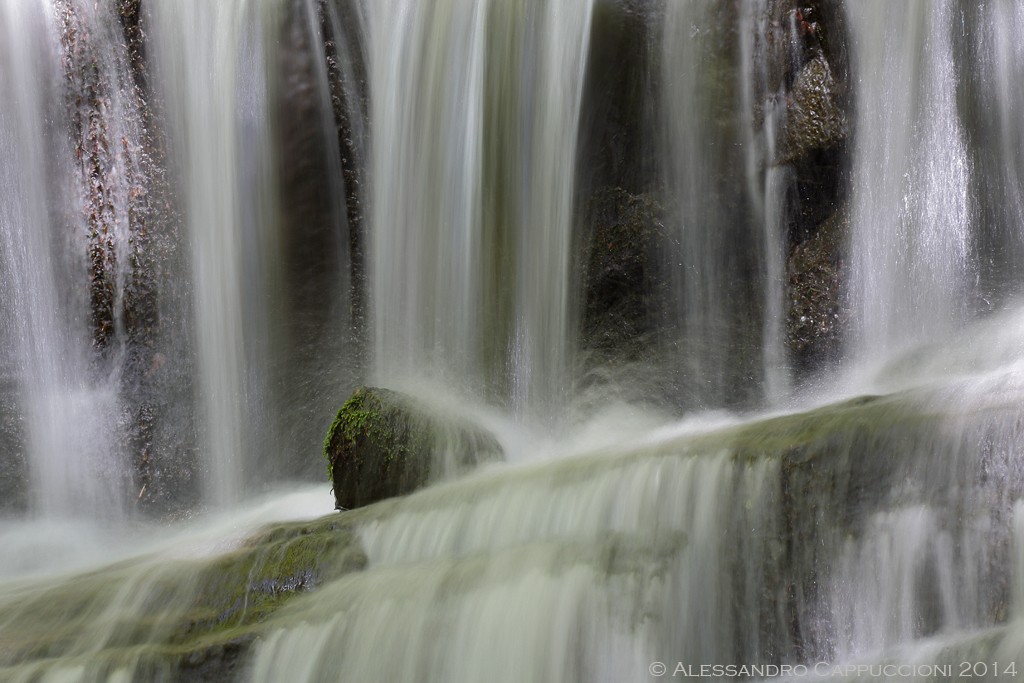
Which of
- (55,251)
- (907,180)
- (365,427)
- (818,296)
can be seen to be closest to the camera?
(365,427)

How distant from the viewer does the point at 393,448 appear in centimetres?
750

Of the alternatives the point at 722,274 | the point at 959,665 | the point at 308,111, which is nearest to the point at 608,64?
the point at 722,274

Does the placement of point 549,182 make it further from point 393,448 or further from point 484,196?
point 393,448

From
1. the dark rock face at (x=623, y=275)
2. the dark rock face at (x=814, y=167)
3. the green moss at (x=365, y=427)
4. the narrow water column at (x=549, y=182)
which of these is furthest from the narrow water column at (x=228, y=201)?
the dark rock face at (x=814, y=167)

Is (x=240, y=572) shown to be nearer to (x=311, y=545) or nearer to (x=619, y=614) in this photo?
(x=311, y=545)

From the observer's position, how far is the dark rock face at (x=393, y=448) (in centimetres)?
746

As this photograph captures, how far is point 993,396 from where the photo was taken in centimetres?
498

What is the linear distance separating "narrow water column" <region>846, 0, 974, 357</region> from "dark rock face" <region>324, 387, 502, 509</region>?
91.2 inches

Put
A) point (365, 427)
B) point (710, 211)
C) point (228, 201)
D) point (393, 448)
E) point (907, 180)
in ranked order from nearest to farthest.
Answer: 1. point (393, 448)
2. point (365, 427)
3. point (907, 180)
4. point (710, 211)
5. point (228, 201)

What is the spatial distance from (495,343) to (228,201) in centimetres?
243

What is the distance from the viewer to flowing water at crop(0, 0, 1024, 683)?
503cm

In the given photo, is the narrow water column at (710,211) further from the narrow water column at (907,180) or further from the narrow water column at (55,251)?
the narrow water column at (55,251)

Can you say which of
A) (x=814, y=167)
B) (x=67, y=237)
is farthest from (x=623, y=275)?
(x=67, y=237)

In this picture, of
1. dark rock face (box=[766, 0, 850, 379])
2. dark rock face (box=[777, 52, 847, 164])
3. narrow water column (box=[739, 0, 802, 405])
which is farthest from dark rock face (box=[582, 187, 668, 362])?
dark rock face (box=[777, 52, 847, 164])
